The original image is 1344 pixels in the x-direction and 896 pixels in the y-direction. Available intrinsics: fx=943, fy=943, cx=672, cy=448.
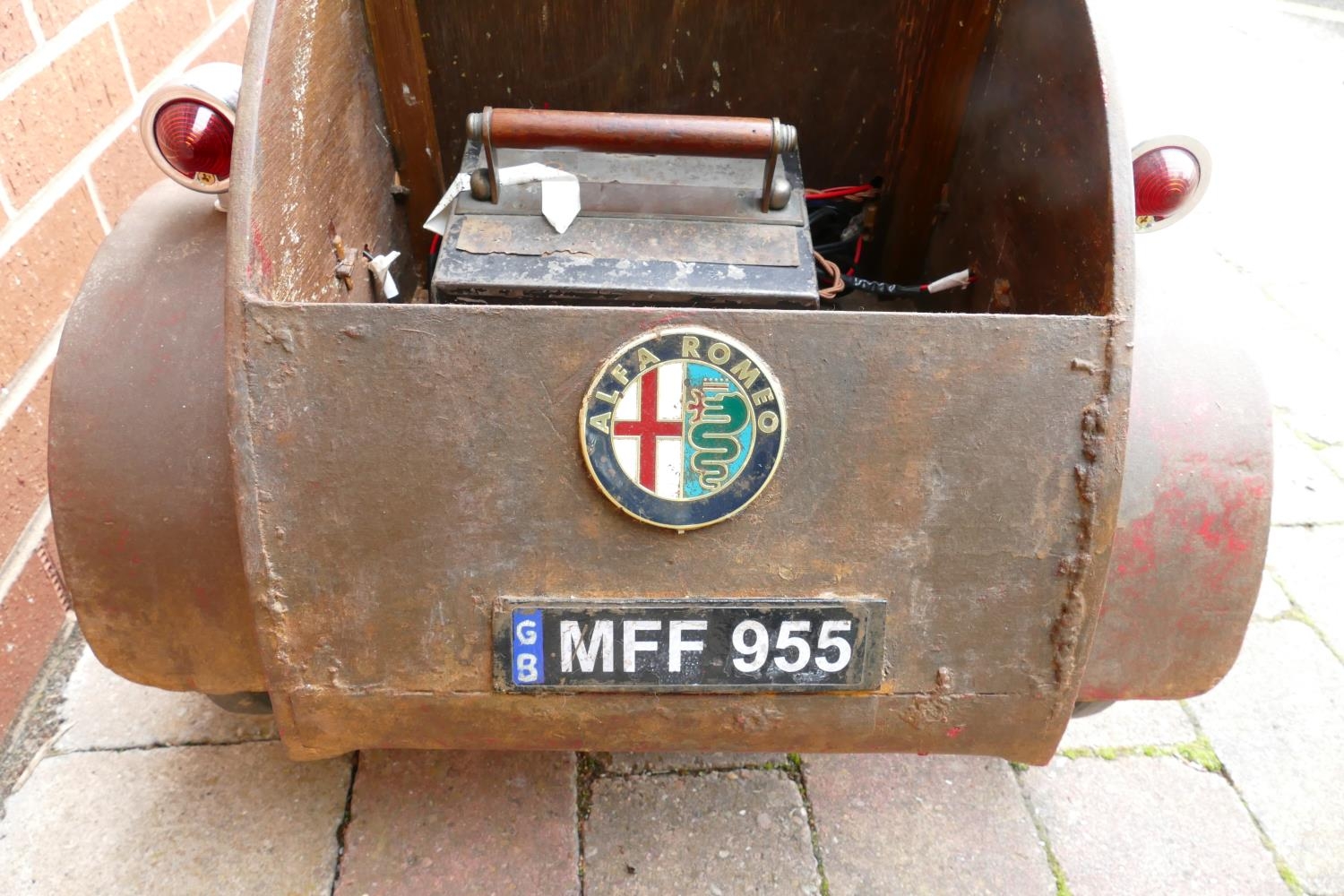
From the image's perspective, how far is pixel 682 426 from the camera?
1153mm

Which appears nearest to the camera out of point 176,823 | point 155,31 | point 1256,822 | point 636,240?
point 636,240

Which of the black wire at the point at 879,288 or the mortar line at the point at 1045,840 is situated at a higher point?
the black wire at the point at 879,288

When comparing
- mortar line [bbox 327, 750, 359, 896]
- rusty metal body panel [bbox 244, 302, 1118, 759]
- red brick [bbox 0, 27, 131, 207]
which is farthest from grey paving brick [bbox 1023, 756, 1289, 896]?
red brick [bbox 0, 27, 131, 207]

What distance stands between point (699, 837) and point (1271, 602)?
1595 mm

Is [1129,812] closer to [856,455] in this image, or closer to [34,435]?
[856,455]

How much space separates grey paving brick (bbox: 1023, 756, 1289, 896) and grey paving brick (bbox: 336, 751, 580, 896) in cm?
91

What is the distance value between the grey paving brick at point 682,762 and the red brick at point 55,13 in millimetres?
1866

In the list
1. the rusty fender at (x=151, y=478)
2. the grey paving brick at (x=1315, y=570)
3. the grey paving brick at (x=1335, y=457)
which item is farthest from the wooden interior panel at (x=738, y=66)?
the grey paving brick at (x=1335, y=457)

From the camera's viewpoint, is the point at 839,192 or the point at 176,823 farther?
the point at 839,192

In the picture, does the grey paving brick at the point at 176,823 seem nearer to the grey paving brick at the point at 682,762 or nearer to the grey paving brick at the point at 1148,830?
the grey paving brick at the point at 682,762

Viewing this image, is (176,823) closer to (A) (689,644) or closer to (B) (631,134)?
(A) (689,644)

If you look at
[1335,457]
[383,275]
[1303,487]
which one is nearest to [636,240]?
[383,275]

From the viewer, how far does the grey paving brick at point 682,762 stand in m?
1.81

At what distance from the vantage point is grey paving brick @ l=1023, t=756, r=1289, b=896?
168 centimetres
